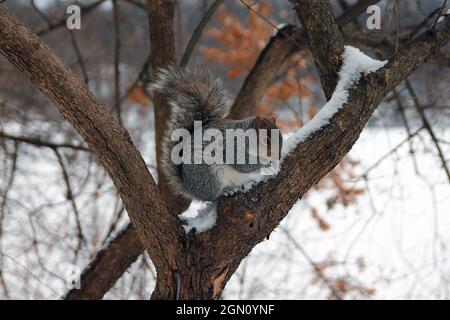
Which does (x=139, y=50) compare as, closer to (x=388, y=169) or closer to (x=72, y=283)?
(x=388, y=169)

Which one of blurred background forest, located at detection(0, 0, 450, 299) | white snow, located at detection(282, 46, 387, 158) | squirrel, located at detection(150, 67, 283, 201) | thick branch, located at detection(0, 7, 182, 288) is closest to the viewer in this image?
thick branch, located at detection(0, 7, 182, 288)

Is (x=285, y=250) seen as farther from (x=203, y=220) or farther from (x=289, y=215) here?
(x=203, y=220)

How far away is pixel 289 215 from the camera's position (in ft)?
16.6

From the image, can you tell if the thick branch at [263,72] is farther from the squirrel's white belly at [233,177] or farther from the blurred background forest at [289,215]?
the squirrel's white belly at [233,177]

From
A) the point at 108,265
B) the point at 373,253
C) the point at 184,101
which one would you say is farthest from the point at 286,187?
the point at 373,253

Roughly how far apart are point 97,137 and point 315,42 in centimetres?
114

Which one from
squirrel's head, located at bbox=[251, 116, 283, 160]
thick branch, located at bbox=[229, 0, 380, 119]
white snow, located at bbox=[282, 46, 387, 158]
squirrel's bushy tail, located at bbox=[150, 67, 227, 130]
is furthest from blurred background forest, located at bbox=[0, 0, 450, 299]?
squirrel's head, located at bbox=[251, 116, 283, 160]

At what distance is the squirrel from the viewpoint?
242 cm

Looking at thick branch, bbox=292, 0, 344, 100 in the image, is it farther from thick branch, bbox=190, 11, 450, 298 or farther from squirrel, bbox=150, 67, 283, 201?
squirrel, bbox=150, 67, 283, 201

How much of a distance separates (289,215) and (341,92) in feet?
9.14

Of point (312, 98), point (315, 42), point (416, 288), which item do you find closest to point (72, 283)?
point (315, 42)

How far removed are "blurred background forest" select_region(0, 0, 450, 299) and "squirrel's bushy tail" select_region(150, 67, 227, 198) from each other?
464 mm

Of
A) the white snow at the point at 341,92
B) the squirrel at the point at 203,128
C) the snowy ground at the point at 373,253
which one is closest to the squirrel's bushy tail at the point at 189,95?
the squirrel at the point at 203,128
